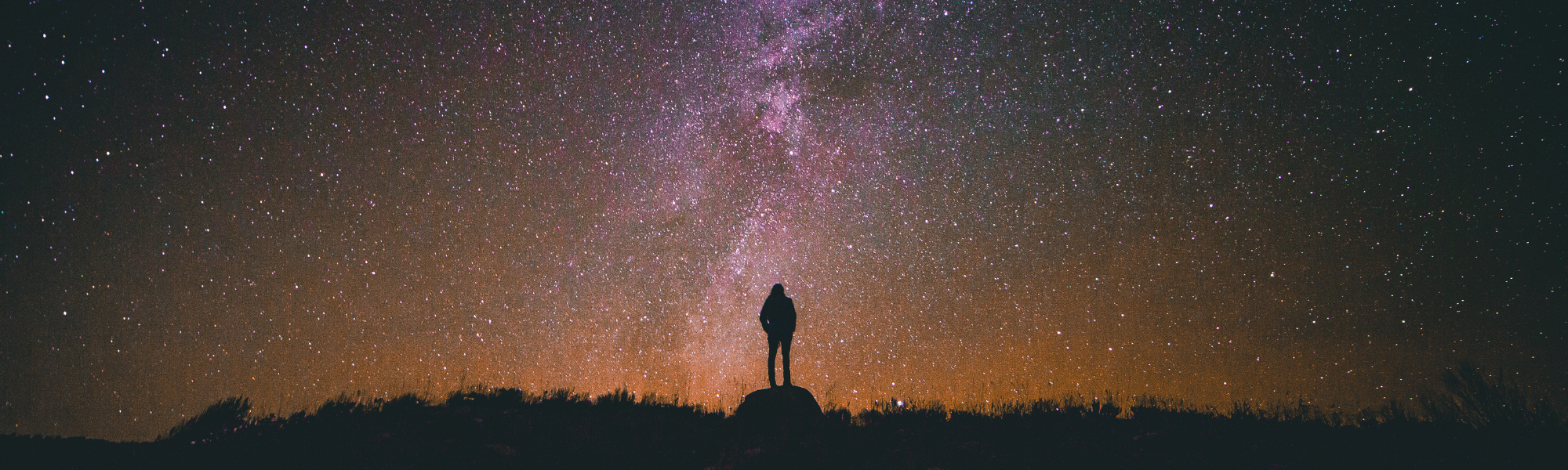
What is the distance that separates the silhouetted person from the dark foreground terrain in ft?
2.77

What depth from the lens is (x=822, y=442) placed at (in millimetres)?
5535

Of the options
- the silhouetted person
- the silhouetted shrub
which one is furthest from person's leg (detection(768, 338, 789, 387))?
the silhouetted shrub

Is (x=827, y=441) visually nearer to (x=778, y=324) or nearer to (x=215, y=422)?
(x=778, y=324)

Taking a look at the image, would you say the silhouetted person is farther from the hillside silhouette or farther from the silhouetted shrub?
the silhouetted shrub

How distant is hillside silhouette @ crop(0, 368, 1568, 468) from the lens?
486cm

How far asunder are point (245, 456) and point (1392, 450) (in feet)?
33.5

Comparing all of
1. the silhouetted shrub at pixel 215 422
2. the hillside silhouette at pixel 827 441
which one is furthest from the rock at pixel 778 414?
the silhouetted shrub at pixel 215 422

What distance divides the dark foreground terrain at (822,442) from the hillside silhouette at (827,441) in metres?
0.02

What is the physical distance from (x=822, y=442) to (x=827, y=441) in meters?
0.11

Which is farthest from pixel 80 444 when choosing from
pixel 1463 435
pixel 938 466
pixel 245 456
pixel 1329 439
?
pixel 1463 435

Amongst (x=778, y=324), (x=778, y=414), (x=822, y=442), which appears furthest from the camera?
(x=778, y=324)

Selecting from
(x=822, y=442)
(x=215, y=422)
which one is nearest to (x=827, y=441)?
(x=822, y=442)

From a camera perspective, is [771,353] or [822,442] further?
[771,353]

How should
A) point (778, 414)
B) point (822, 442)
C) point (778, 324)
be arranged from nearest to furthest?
point (822, 442), point (778, 414), point (778, 324)
